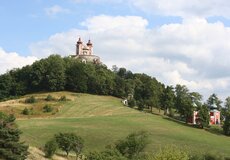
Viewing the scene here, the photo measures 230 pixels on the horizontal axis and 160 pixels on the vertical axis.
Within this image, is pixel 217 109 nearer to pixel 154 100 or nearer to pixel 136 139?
pixel 154 100

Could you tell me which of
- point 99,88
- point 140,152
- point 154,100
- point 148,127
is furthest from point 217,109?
point 140,152

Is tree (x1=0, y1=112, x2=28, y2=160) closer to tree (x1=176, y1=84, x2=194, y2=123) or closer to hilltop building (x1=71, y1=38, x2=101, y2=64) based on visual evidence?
tree (x1=176, y1=84, x2=194, y2=123)

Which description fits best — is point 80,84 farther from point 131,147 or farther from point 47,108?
point 131,147

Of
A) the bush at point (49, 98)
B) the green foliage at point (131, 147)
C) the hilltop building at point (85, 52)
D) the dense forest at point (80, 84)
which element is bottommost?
the green foliage at point (131, 147)

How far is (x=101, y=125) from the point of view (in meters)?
97.5

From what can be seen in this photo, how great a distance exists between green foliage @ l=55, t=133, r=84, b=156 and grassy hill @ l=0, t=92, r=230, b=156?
4809 mm

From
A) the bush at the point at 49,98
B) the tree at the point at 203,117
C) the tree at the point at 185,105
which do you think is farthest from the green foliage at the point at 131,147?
the bush at the point at 49,98

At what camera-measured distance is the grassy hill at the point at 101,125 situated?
269ft

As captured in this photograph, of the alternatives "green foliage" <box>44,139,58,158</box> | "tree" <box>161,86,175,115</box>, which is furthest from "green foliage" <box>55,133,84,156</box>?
"tree" <box>161,86,175,115</box>

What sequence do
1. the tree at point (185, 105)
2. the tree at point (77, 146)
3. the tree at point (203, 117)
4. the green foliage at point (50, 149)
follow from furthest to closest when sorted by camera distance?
the tree at point (185, 105) < the tree at point (203, 117) < the tree at point (77, 146) < the green foliage at point (50, 149)

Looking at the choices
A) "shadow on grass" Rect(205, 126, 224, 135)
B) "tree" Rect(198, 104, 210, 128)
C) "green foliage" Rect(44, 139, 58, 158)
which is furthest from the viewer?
"tree" Rect(198, 104, 210, 128)

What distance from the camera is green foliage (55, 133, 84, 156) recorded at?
64875mm

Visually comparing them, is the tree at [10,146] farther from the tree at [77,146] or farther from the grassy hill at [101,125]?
the grassy hill at [101,125]

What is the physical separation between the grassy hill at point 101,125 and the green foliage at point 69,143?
481cm
